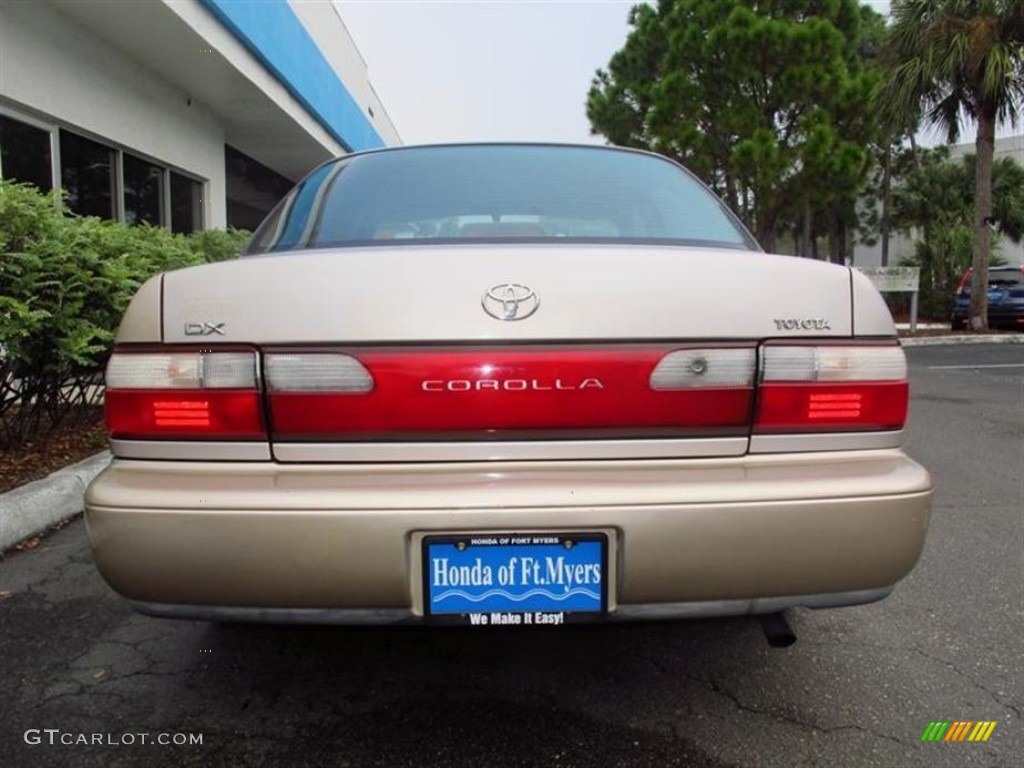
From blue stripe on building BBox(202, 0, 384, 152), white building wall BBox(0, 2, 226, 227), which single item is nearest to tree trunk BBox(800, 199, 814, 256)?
blue stripe on building BBox(202, 0, 384, 152)

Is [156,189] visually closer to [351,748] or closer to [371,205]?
[371,205]

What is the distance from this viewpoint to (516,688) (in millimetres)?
2180

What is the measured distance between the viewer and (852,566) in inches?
67.4

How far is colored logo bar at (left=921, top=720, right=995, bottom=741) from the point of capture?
1.96 metres

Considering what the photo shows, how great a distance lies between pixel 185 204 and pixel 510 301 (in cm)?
1138

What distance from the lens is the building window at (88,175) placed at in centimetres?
819

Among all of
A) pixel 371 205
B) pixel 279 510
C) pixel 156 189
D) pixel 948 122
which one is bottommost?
pixel 279 510

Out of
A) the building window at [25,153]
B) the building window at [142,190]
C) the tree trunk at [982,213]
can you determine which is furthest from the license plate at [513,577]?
the tree trunk at [982,213]

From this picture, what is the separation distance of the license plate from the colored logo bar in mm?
981

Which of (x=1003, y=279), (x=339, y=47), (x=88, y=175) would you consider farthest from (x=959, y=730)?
(x=339, y=47)

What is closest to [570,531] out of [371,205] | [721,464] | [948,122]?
[721,464]

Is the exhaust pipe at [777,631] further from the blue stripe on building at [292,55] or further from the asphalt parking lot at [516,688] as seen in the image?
the blue stripe on building at [292,55]

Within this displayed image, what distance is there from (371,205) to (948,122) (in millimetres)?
16009

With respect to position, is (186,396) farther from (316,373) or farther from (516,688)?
(516,688)
